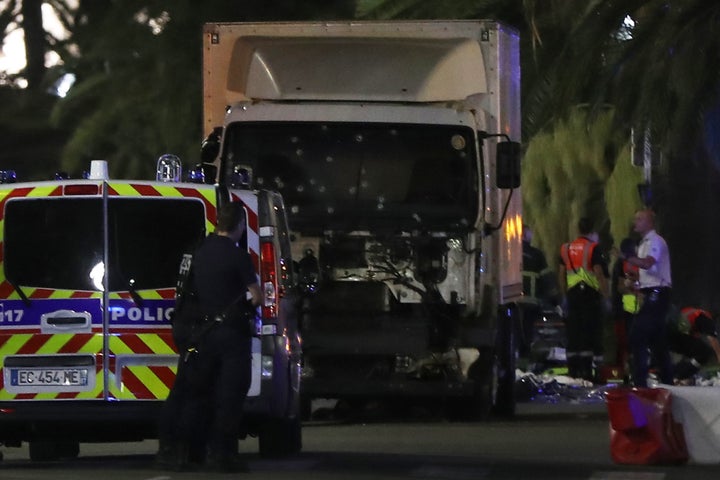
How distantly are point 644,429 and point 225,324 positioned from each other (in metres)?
2.69

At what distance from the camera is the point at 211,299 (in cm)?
1054

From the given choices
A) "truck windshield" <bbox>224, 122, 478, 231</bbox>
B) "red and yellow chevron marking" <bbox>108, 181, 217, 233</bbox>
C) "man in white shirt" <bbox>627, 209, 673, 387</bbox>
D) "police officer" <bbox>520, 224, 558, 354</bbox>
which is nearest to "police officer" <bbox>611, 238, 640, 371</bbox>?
"police officer" <bbox>520, 224, 558, 354</bbox>

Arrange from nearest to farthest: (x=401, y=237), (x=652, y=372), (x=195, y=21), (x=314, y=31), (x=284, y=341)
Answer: (x=284, y=341) → (x=401, y=237) → (x=314, y=31) → (x=652, y=372) → (x=195, y=21)

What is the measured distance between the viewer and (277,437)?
11625 millimetres

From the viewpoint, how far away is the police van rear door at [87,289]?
10766 millimetres

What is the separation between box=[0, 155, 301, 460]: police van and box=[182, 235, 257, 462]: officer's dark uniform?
11.1 inches

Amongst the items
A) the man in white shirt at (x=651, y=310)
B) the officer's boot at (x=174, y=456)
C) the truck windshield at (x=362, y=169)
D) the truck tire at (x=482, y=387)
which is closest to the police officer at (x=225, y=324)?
the officer's boot at (x=174, y=456)

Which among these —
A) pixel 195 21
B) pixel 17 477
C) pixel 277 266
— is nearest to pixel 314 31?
pixel 277 266

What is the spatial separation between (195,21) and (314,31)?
7.59 m

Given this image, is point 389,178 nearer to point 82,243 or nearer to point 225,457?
point 82,243

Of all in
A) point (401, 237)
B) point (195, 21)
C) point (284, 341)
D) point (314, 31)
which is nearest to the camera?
point (284, 341)

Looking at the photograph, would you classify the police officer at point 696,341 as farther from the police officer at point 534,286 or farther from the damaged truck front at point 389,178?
the damaged truck front at point 389,178

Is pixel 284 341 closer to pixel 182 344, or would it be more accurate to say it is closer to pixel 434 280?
pixel 182 344

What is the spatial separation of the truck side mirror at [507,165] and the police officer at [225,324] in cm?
448
